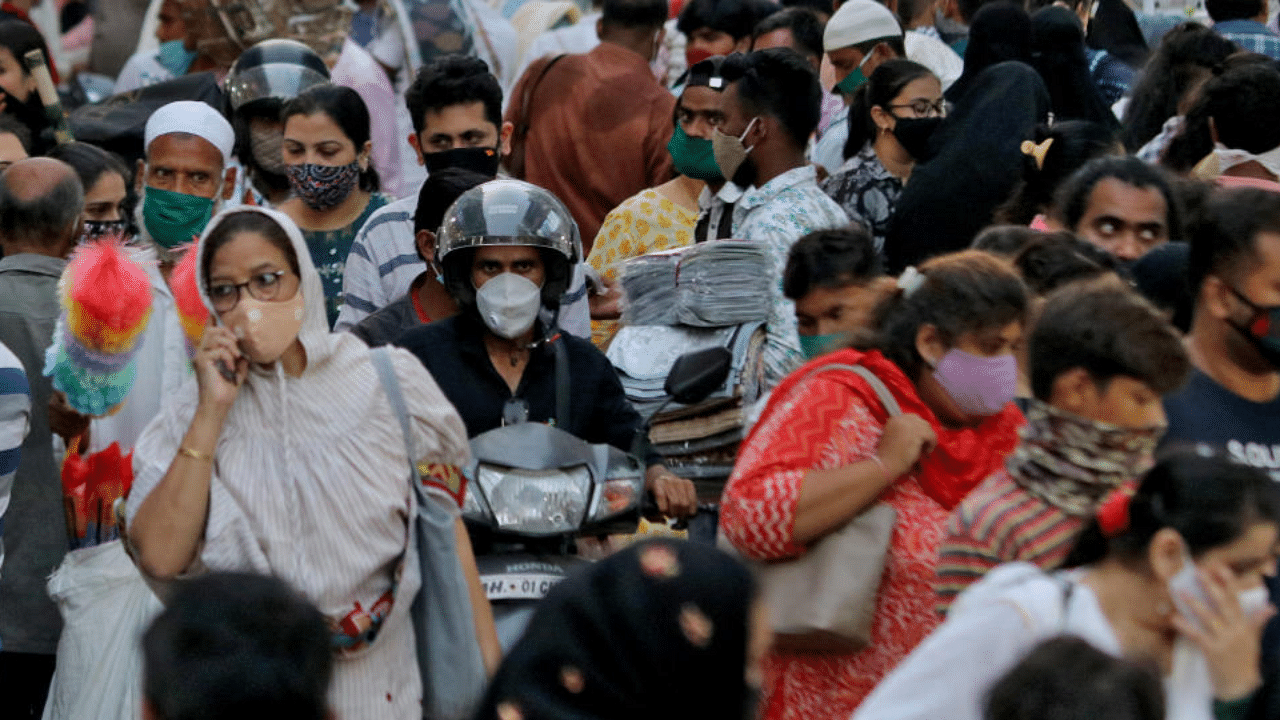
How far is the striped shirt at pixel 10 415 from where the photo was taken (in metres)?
5.23

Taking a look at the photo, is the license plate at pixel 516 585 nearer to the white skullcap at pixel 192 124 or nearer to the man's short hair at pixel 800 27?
the white skullcap at pixel 192 124

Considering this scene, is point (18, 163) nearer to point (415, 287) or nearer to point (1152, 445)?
point (415, 287)

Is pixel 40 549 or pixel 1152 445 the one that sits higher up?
pixel 1152 445

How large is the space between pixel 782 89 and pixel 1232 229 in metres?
2.32

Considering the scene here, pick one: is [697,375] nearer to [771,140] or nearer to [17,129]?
[771,140]

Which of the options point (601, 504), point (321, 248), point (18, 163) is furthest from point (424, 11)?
point (601, 504)

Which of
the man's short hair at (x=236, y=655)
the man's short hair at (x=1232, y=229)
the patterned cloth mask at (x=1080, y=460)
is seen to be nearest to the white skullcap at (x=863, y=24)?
the man's short hair at (x=1232, y=229)

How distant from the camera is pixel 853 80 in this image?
31.7ft

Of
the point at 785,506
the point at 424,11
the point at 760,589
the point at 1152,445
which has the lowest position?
the point at 424,11

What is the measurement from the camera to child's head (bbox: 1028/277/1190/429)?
375 centimetres

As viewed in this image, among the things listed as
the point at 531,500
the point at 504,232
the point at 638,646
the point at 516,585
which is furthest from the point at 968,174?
the point at 638,646

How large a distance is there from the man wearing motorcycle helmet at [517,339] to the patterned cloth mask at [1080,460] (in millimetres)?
1496

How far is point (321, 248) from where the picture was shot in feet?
23.7

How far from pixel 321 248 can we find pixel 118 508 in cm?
293
